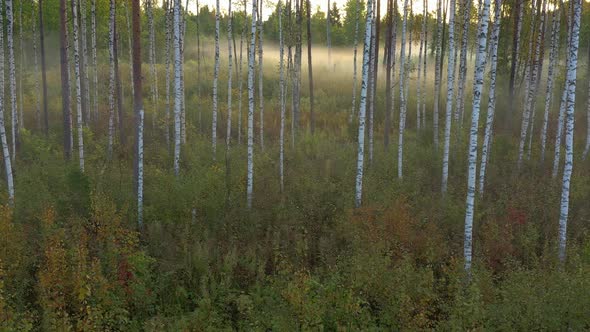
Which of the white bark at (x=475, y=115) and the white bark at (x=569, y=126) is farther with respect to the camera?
the white bark at (x=569, y=126)

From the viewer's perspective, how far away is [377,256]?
849cm

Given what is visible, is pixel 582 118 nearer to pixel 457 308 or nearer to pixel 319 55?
pixel 457 308

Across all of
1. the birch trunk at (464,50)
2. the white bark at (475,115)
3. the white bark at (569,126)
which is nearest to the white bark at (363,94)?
the white bark at (475,115)

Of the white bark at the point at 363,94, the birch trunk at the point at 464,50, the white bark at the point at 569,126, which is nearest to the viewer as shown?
the white bark at the point at 569,126

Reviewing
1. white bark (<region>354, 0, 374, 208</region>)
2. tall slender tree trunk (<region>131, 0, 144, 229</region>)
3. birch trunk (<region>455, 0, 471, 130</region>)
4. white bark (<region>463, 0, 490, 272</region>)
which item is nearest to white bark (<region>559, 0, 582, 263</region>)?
white bark (<region>463, 0, 490, 272</region>)

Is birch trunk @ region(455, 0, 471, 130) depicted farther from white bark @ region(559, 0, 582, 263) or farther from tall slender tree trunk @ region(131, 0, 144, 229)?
tall slender tree trunk @ region(131, 0, 144, 229)

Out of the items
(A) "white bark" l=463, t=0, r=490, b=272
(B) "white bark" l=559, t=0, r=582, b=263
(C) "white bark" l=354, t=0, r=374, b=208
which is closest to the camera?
(A) "white bark" l=463, t=0, r=490, b=272

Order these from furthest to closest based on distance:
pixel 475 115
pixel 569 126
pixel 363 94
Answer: pixel 363 94
pixel 569 126
pixel 475 115

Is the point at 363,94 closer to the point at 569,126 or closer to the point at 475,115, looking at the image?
the point at 475,115

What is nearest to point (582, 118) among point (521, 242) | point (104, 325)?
point (521, 242)

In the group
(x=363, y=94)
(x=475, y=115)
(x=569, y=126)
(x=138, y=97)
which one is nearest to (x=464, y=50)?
(x=363, y=94)

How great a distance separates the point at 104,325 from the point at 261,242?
3737mm

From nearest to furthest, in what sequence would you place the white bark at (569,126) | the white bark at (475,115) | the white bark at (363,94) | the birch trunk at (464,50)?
the white bark at (475,115) → the white bark at (569,126) → the white bark at (363,94) → the birch trunk at (464,50)

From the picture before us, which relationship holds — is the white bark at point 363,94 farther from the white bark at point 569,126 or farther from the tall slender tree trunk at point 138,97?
the tall slender tree trunk at point 138,97
